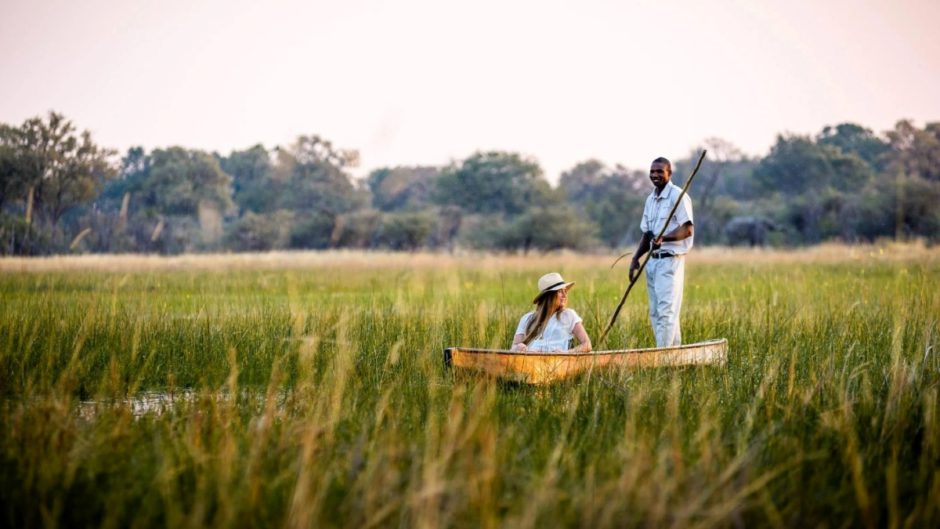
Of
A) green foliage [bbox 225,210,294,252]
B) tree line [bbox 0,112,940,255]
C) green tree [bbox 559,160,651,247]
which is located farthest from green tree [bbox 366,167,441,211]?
green foliage [bbox 225,210,294,252]

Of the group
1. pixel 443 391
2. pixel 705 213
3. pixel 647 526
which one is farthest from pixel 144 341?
pixel 705 213

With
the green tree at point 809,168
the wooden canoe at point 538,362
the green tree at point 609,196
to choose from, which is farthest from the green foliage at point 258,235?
the wooden canoe at point 538,362

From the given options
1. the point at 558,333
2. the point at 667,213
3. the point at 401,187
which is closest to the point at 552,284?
the point at 558,333

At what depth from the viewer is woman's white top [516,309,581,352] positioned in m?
7.82

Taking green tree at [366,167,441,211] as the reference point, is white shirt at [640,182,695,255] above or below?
below

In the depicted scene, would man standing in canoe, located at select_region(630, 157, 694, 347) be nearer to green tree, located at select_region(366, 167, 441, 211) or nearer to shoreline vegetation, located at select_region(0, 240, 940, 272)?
shoreline vegetation, located at select_region(0, 240, 940, 272)

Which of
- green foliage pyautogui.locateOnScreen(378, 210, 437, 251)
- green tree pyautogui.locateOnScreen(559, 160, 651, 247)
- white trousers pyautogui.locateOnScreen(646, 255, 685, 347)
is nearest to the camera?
white trousers pyautogui.locateOnScreen(646, 255, 685, 347)

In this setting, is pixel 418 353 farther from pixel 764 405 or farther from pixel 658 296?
pixel 764 405

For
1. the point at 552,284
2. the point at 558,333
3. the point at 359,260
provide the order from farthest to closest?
the point at 359,260, the point at 558,333, the point at 552,284

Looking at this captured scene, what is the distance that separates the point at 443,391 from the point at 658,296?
2.61 m

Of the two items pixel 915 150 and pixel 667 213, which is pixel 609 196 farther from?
pixel 667 213

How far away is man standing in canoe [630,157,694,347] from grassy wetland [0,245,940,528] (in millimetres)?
701

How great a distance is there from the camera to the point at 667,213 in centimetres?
849

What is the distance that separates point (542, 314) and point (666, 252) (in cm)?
133
